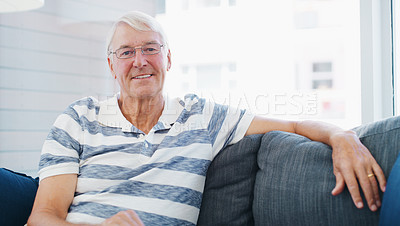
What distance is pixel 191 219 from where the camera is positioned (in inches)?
54.0

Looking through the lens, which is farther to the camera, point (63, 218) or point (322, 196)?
point (63, 218)

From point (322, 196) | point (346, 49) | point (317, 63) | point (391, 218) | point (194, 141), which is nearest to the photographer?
point (391, 218)

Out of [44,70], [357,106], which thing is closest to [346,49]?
[357,106]

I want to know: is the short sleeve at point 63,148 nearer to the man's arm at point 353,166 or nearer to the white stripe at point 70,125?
the white stripe at point 70,125

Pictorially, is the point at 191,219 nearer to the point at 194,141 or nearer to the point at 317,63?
the point at 194,141

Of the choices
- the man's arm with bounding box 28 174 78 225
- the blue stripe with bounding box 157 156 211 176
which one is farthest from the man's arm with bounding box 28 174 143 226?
the blue stripe with bounding box 157 156 211 176

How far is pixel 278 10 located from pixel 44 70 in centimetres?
162

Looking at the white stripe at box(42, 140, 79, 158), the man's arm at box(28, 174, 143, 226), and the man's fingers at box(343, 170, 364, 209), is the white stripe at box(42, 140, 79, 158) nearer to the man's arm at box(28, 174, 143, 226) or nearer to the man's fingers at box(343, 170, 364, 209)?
the man's arm at box(28, 174, 143, 226)

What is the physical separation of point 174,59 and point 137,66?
4.35ft

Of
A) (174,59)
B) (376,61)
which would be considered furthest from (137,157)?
(174,59)

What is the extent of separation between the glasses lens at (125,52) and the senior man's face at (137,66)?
13 mm

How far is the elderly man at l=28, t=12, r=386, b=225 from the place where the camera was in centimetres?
132

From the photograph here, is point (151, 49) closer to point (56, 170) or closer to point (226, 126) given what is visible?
point (226, 126)

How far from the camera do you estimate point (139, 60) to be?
1.47m
